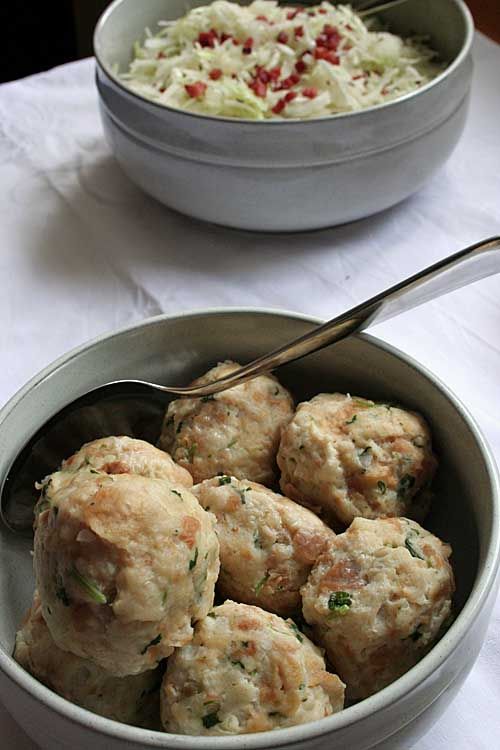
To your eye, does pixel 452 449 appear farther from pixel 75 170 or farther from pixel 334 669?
pixel 75 170

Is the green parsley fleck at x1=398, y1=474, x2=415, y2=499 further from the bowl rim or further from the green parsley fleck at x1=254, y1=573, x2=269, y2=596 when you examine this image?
the bowl rim

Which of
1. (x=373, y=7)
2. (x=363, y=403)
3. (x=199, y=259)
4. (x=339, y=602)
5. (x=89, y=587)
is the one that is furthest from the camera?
(x=373, y=7)

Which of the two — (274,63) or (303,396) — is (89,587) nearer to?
(303,396)

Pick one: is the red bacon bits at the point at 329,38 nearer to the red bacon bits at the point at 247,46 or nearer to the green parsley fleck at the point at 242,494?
the red bacon bits at the point at 247,46

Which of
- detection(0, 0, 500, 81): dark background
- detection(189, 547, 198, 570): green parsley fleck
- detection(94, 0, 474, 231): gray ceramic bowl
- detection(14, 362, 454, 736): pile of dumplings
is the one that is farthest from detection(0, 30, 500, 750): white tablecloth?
detection(0, 0, 500, 81): dark background

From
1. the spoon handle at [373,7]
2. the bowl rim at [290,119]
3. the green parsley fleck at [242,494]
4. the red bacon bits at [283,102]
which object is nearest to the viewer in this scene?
the green parsley fleck at [242,494]

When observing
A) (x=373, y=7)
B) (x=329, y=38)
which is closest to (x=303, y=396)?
(x=329, y=38)

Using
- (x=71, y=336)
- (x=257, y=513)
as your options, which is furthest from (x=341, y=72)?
(x=257, y=513)

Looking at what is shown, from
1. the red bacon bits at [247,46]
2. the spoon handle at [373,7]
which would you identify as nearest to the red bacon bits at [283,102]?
the red bacon bits at [247,46]
